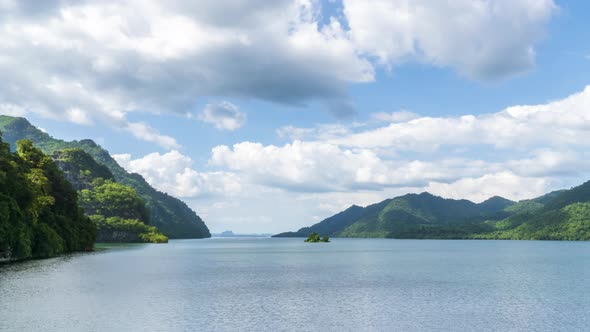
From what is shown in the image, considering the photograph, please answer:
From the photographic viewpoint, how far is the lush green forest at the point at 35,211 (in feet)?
333

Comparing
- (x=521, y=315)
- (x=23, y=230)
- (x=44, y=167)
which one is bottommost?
(x=521, y=315)

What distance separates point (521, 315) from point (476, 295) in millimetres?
14433

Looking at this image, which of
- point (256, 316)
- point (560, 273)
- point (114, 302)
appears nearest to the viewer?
point (256, 316)

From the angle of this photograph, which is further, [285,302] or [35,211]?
[35,211]

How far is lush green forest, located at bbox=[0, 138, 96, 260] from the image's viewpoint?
101500mm

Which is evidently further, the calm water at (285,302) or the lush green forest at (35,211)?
the lush green forest at (35,211)

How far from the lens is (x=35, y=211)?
4862 inches

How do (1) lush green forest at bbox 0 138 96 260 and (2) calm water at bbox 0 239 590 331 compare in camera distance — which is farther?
(1) lush green forest at bbox 0 138 96 260

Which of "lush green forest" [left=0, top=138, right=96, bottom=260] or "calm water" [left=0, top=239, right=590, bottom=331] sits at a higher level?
"lush green forest" [left=0, top=138, right=96, bottom=260]

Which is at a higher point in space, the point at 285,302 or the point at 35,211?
the point at 35,211

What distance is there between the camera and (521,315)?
49125 millimetres

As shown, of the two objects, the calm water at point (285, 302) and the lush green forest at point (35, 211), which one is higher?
the lush green forest at point (35, 211)

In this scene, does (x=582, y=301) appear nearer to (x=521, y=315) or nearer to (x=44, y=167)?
(x=521, y=315)

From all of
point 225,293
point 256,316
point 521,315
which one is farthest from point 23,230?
point 521,315
